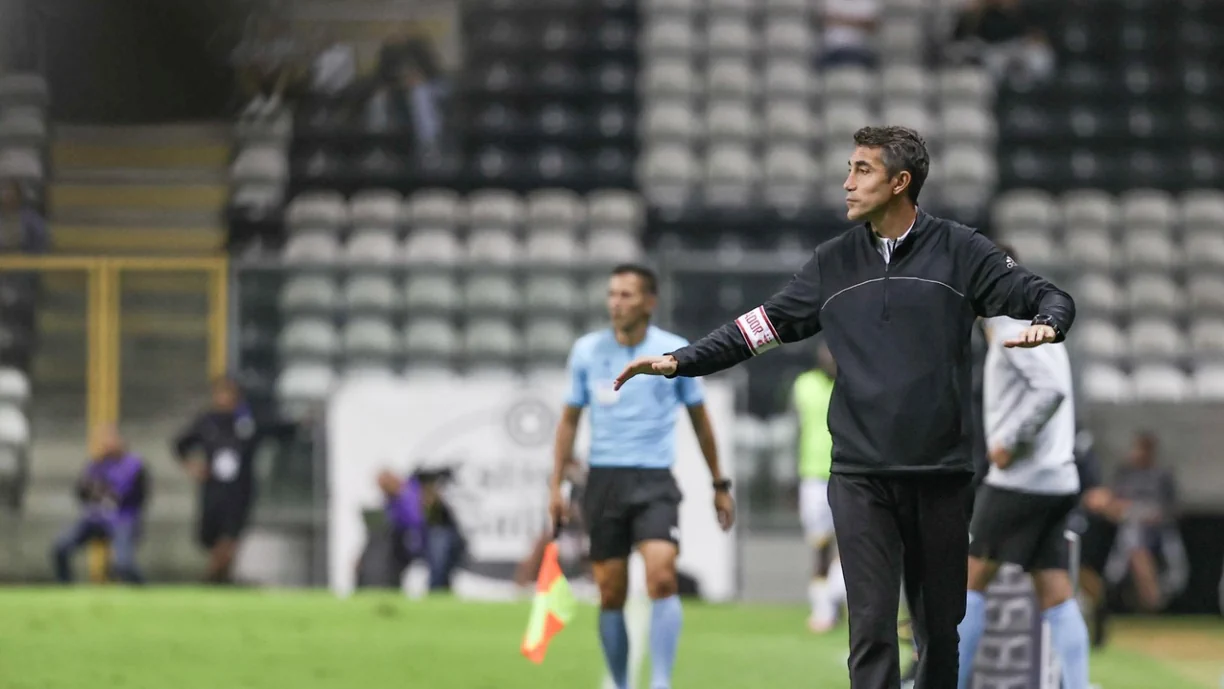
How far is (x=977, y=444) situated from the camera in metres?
8.18

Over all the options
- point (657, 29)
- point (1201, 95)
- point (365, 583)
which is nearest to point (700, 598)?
point (365, 583)

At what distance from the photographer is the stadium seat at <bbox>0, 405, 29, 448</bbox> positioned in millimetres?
15922

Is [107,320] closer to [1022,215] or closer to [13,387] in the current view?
[13,387]

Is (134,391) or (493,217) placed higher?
(493,217)

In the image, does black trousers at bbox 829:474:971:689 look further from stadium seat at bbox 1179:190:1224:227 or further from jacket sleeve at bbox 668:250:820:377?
stadium seat at bbox 1179:190:1224:227

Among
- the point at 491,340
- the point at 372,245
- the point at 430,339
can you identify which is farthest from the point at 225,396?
the point at 372,245

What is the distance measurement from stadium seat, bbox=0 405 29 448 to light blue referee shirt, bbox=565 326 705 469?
929 centimetres

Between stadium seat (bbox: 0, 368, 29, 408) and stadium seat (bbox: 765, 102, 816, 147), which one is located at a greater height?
stadium seat (bbox: 765, 102, 816, 147)

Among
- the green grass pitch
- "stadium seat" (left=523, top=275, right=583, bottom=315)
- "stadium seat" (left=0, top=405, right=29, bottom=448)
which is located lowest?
the green grass pitch

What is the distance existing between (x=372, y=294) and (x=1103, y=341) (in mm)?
7053

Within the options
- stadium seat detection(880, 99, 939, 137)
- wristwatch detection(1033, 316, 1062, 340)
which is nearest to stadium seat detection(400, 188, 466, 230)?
stadium seat detection(880, 99, 939, 137)

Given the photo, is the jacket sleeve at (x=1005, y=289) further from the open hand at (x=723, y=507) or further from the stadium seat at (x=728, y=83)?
the stadium seat at (x=728, y=83)

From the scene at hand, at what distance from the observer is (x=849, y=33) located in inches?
774

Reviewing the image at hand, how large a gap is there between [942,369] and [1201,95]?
605 inches
